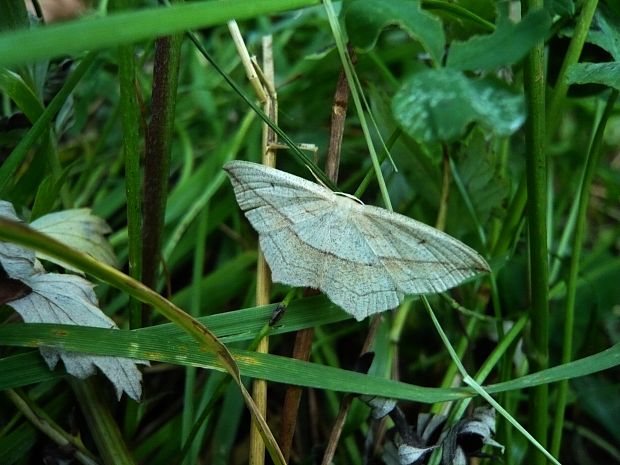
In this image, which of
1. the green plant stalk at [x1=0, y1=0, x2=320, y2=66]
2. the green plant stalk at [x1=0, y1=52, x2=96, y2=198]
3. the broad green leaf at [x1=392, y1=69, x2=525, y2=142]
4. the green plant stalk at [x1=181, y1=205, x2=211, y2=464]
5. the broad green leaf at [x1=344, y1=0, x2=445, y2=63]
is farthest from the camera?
the green plant stalk at [x1=181, y1=205, x2=211, y2=464]

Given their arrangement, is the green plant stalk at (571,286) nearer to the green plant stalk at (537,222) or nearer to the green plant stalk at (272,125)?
the green plant stalk at (537,222)

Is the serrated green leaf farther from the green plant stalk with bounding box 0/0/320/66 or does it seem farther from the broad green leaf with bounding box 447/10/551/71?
the green plant stalk with bounding box 0/0/320/66

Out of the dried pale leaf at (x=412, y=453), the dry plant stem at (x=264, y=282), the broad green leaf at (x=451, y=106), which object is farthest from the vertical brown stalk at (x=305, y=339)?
the broad green leaf at (x=451, y=106)

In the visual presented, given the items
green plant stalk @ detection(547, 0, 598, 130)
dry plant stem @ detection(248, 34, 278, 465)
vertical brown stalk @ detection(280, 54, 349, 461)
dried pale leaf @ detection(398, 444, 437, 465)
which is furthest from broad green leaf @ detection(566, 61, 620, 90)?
dried pale leaf @ detection(398, 444, 437, 465)

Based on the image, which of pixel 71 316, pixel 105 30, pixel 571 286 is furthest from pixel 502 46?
pixel 71 316

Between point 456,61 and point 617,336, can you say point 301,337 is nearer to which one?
point 456,61

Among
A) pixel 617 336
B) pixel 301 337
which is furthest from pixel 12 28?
pixel 617 336
